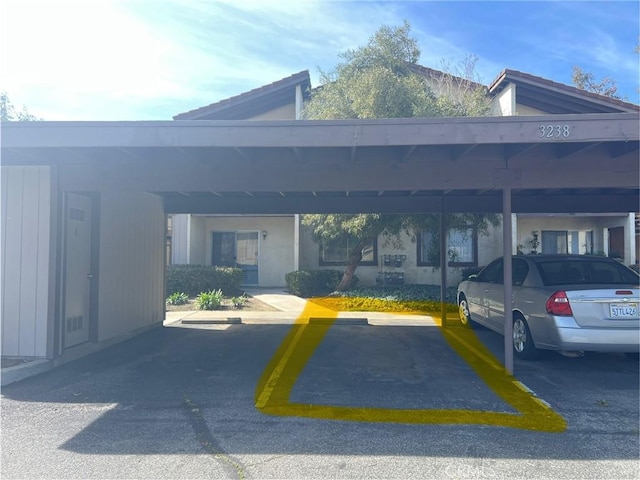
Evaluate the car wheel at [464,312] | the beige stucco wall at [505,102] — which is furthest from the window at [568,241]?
the car wheel at [464,312]

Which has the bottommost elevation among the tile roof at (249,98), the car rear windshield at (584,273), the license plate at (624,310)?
the license plate at (624,310)

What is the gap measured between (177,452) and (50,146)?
3.99m

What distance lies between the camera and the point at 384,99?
1218cm

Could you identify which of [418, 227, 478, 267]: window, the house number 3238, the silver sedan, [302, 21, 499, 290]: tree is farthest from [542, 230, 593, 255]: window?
the house number 3238

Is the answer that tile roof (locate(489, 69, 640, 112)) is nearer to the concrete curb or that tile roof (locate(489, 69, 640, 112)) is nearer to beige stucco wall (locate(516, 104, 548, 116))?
beige stucco wall (locate(516, 104, 548, 116))

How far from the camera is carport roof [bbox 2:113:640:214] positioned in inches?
214

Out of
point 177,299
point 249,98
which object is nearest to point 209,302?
point 177,299

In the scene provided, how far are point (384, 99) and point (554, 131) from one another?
23.9 feet

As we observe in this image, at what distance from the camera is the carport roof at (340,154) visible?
5445mm

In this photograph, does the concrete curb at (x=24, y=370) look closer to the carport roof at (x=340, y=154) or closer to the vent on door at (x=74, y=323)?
the vent on door at (x=74, y=323)

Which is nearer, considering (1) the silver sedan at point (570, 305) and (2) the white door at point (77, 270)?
(1) the silver sedan at point (570, 305)

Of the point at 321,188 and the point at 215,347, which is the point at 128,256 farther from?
the point at 321,188

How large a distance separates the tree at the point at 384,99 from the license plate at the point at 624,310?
6833 mm

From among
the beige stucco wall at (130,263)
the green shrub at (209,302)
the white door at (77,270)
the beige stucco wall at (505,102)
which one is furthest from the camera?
the beige stucco wall at (505,102)
